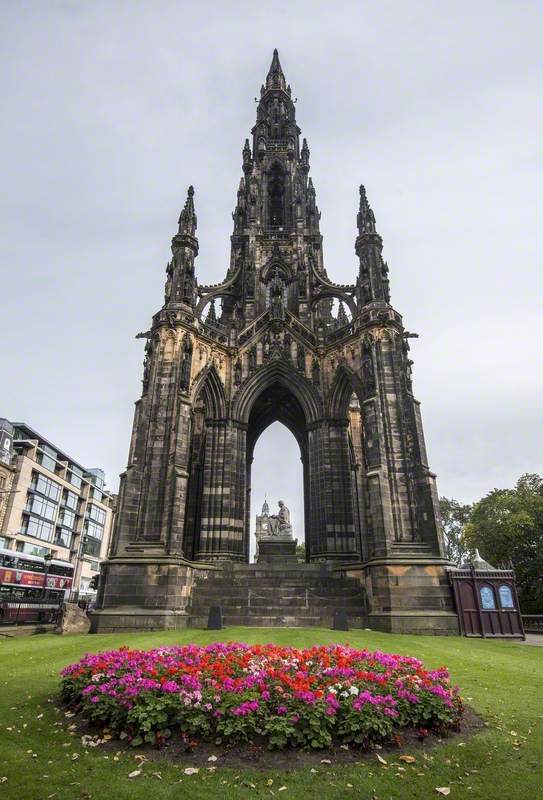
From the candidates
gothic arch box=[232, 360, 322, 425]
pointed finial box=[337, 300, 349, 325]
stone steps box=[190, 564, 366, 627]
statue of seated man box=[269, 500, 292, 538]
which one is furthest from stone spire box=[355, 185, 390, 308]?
stone steps box=[190, 564, 366, 627]

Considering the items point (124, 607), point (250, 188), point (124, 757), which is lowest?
point (124, 757)

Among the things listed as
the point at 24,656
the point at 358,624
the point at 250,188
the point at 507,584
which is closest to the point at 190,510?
the point at 358,624

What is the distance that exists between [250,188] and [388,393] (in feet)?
73.0

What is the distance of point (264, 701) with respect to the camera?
221 inches

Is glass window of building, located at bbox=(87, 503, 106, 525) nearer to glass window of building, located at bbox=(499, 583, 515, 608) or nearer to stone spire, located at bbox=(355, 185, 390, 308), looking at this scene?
stone spire, located at bbox=(355, 185, 390, 308)

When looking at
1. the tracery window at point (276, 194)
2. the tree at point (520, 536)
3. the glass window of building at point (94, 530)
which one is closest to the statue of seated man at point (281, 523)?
the tree at point (520, 536)

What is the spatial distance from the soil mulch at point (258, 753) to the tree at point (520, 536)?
108 ft

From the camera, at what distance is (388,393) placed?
21422 mm

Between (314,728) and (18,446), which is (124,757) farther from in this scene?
(18,446)

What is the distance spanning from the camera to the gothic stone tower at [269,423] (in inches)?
706

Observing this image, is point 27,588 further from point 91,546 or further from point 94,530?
point 94,530

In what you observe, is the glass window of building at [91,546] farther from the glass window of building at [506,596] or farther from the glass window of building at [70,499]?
the glass window of building at [506,596]

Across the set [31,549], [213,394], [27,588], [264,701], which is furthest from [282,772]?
[31,549]

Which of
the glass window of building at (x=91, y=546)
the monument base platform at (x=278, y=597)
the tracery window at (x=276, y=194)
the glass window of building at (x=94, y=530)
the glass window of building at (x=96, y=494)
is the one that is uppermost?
the tracery window at (x=276, y=194)
